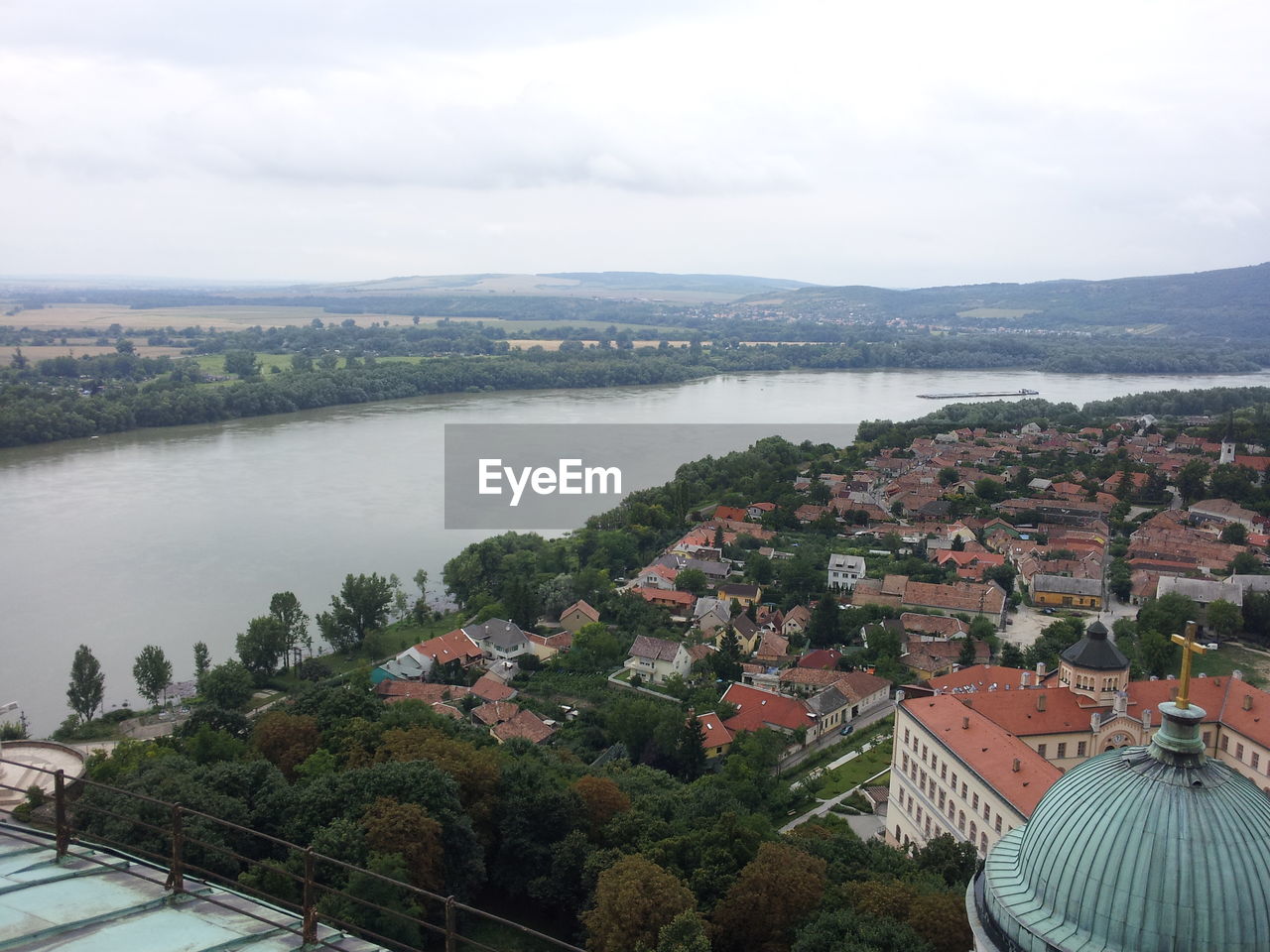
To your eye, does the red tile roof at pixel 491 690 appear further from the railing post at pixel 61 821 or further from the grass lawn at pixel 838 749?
the railing post at pixel 61 821

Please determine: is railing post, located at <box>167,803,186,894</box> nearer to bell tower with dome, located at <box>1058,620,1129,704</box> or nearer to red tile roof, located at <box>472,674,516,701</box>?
bell tower with dome, located at <box>1058,620,1129,704</box>

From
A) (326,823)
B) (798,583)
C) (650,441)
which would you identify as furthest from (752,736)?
(650,441)

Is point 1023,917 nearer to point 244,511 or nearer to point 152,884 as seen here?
point 152,884

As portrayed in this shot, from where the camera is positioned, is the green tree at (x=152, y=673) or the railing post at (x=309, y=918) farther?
the green tree at (x=152, y=673)

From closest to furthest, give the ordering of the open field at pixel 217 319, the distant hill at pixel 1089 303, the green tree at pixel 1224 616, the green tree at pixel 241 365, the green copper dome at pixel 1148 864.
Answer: the green copper dome at pixel 1148 864, the green tree at pixel 1224 616, the green tree at pixel 241 365, the open field at pixel 217 319, the distant hill at pixel 1089 303

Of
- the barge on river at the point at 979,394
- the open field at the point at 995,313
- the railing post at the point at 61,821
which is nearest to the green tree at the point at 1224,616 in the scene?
the railing post at the point at 61,821
